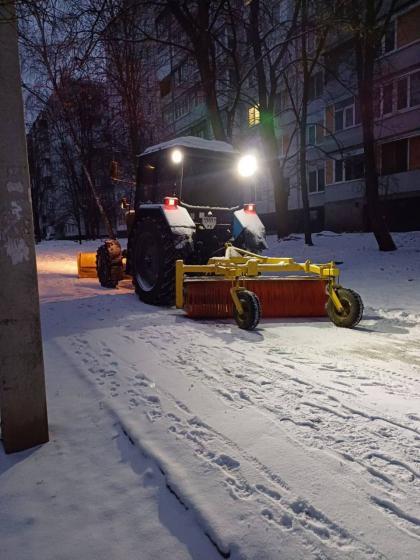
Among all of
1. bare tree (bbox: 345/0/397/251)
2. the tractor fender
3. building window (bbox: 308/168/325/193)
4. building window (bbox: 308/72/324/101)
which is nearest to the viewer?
the tractor fender

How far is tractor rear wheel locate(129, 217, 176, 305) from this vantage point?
6.82m

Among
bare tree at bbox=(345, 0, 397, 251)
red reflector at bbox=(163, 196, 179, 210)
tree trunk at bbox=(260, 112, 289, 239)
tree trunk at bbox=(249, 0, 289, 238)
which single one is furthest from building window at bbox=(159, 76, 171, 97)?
red reflector at bbox=(163, 196, 179, 210)

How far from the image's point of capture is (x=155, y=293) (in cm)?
699

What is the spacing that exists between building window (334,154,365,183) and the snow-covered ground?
19.3 m

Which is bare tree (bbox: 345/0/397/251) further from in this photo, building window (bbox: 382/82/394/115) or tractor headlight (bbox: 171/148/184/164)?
tractor headlight (bbox: 171/148/184/164)

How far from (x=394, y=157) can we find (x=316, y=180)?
6047 millimetres

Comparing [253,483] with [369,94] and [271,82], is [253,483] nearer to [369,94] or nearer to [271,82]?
[369,94]

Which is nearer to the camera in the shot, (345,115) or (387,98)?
(387,98)

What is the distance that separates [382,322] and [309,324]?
1.01 meters

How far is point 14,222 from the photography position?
2340 millimetres

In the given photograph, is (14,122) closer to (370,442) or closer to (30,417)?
(30,417)

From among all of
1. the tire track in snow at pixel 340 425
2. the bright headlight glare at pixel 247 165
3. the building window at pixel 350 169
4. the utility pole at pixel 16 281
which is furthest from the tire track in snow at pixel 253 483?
the building window at pixel 350 169

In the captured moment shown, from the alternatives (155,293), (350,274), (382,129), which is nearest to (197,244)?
(155,293)

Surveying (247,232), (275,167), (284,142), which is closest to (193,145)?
(247,232)
